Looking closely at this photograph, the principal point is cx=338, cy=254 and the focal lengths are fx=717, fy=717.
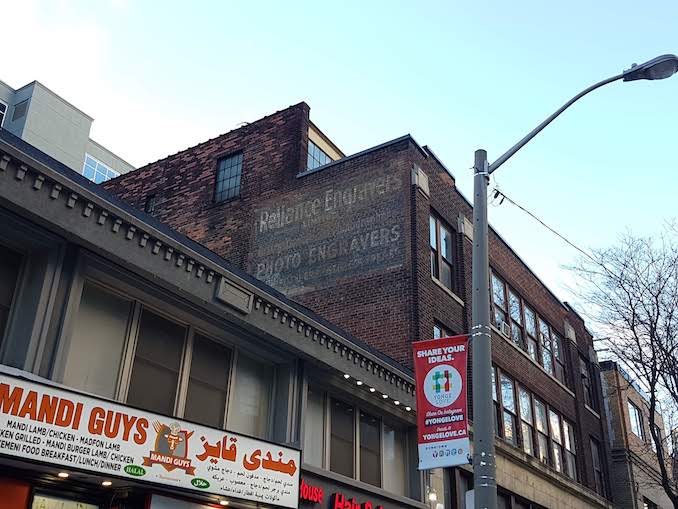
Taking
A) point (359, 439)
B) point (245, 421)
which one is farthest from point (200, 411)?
point (359, 439)

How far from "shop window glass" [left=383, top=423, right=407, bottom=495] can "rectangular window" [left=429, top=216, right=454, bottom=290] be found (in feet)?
17.2

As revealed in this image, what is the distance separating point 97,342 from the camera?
1105 cm

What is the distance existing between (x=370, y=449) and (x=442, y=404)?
6.44 meters

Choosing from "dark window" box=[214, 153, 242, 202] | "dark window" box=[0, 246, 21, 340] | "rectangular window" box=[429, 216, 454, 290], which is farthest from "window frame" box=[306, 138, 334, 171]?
"dark window" box=[0, 246, 21, 340]

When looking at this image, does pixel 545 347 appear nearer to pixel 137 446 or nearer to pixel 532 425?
pixel 532 425

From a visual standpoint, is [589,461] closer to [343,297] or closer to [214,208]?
[343,297]

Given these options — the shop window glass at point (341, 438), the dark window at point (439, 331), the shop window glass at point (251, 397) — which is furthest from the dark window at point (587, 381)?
the shop window glass at point (251, 397)

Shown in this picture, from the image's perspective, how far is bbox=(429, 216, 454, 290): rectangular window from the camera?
70.6ft

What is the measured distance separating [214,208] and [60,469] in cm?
1743

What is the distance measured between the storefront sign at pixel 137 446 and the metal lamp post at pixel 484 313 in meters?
4.37

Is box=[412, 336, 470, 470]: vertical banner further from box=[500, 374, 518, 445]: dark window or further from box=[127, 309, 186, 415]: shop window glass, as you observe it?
box=[500, 374, 518, 445]: dark window

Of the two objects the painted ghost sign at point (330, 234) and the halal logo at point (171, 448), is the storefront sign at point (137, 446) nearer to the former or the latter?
the halal logo at point (171, 448)

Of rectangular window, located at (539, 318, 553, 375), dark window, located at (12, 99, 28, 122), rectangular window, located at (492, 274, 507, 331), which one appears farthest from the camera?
dark window, located at (12, 99, 28, 122)

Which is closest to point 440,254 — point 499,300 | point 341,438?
point 499,300
